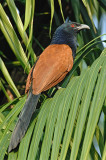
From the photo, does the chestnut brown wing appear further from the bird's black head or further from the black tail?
the bird's black head

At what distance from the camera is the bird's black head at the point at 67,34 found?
105 inches

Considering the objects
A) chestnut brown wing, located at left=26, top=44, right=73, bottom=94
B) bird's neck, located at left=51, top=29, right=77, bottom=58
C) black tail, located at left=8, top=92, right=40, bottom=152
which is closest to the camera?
black tail, located at left=8, top=92, right=40, bottom=152

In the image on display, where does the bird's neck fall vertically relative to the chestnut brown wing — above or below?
below

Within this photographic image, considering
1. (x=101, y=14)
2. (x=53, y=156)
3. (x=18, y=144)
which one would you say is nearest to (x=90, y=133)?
(x=53, y=156)

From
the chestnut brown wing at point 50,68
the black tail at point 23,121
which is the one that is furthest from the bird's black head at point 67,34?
the black tail at point 23,121

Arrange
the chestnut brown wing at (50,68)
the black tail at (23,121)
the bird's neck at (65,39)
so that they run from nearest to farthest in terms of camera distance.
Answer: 1. the black tail at (23,121)
2. the chestnut brown wing at (50,68)
3. the bird's neck at (65,39)

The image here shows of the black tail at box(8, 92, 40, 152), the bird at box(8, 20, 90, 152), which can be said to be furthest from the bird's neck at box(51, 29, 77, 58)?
the black tail at box(8, 92, 40, 152)

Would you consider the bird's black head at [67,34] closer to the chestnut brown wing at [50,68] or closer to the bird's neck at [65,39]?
the bird's neck at [65,39]

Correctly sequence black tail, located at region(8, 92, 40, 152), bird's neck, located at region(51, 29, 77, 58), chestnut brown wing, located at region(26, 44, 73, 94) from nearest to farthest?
black tail, located at region(8, 92, 40, 152)
chestnut brown wing, located at region(26, 44, 73, 94)
bird's neck, located at region(51, 29, 77, 58)

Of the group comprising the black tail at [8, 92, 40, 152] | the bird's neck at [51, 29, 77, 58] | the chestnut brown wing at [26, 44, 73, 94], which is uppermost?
the black tail at [8, 92, 40, 152]

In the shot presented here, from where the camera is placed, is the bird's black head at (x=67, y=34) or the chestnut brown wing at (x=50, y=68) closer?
the chestnut brown wing at (x=50, y=68)

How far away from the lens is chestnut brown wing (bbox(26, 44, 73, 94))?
1.77m

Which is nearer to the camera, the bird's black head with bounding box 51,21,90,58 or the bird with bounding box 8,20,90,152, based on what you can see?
the bird with bounding box 8,20,90,152

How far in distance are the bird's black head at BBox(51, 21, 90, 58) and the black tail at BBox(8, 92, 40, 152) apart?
1165 mm
